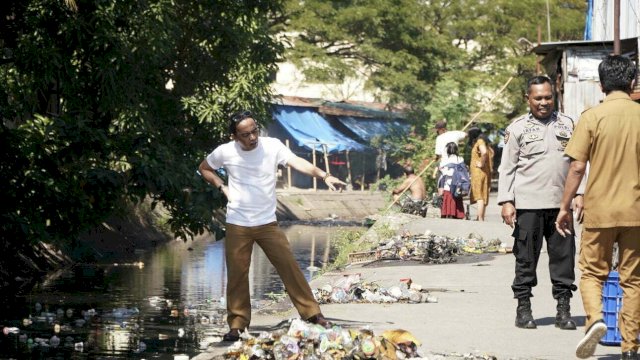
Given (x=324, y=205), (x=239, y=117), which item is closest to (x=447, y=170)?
(x=239, y=117)

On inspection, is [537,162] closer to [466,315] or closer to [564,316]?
[564,316]

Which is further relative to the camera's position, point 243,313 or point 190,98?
point 190,98

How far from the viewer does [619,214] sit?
8109mm

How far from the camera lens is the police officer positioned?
10.0 m

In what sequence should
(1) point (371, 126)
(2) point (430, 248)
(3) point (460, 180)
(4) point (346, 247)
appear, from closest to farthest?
(2) point (430, 248) → (4) point (346, 247) → (3) point (460, 180) → (1) point (371, 126)

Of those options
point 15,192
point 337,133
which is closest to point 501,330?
point 15,192

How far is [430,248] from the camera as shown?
16.3 metres

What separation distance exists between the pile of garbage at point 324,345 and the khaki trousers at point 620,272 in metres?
1.17

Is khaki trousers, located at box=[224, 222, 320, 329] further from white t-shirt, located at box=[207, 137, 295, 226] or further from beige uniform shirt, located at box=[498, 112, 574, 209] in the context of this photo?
beige uniform shirt, located at box=[498, 112, 574, 209]

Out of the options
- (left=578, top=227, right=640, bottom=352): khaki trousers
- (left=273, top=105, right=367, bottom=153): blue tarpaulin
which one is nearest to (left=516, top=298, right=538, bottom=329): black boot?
(left=578, top=227, right=640, bottom=352): khaki trousers

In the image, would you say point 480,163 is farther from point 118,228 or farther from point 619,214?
point 619,214

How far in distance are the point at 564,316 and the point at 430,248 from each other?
6.25m

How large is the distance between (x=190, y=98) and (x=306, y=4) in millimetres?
20808

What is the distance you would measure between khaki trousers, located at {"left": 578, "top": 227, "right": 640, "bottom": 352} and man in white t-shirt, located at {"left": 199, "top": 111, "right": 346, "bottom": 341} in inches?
90.6
